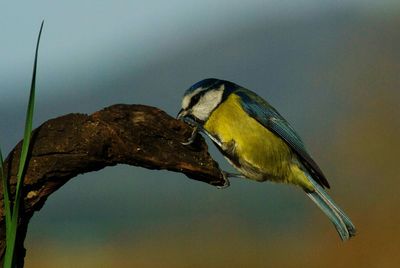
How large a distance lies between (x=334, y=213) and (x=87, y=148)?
160 cm

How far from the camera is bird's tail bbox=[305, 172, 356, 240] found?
4852mm

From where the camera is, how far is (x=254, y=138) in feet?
15.9

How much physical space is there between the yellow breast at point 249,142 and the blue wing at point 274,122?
27mm

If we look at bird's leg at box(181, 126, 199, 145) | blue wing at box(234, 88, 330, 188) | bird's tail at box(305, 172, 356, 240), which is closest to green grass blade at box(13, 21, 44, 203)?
bird's leg at box(181, 126, 199, 145)

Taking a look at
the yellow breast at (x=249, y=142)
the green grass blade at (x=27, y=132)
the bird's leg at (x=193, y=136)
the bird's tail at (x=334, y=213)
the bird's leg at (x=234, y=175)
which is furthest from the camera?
the bird's tail at (x=334, y=213)

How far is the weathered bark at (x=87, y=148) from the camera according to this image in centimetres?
367

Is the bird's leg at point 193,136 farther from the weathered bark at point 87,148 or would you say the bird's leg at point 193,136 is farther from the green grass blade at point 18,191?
the green grass blade at point 18,191

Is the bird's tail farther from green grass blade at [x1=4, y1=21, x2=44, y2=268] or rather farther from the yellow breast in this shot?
green grass blade at [x1=4, y1=21, x2=44, y2=268]

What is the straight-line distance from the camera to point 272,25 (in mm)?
106938

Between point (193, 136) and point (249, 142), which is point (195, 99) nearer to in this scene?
point (249, 142)

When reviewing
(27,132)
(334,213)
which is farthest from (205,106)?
(27,132)

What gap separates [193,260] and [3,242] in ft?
46.8

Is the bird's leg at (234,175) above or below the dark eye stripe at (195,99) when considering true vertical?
below

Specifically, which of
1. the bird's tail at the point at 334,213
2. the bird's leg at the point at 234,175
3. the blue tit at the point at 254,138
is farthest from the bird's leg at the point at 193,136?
the bird's tail at the point at 334,213
